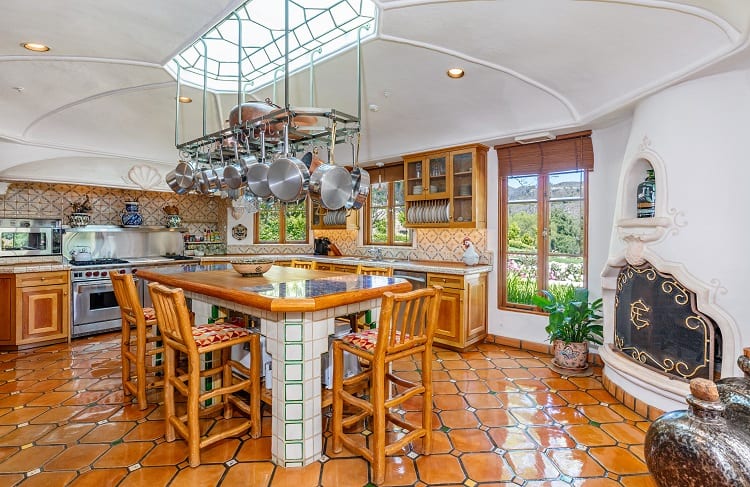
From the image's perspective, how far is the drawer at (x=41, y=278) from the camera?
14.1 ft

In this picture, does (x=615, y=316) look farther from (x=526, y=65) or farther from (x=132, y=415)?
(x=132, y=415)

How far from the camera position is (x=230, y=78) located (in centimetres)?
417

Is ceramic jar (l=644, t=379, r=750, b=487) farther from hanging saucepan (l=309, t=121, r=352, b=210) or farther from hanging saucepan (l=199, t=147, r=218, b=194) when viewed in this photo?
hanging saucepan (l=199, t=147, r=218, b=194)

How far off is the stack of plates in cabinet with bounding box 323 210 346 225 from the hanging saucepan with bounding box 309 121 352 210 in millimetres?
3402

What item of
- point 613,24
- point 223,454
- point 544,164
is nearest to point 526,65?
point 613,24

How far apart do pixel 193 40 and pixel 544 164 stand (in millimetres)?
3520

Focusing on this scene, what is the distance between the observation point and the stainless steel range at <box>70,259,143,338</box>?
474 cm

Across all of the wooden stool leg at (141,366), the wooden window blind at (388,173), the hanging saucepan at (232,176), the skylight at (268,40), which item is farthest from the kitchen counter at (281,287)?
the wooden window blind at (388,173)

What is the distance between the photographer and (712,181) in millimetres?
2551

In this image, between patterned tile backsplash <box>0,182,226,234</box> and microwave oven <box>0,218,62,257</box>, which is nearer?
microwave oven <box>0,218,62,257</box>

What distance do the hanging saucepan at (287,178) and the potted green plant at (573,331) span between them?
266 cm

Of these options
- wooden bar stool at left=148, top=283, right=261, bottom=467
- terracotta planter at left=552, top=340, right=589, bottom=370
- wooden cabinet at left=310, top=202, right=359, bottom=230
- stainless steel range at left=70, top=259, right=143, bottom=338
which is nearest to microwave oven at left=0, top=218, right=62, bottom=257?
stainless steel range at left=70, top=259, right=143, bottom=338

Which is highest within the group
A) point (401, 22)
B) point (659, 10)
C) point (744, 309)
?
point (401, 22)

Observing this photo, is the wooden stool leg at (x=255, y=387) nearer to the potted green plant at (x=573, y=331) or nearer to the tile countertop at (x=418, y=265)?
the tile countertop at (x=418, y=265)
